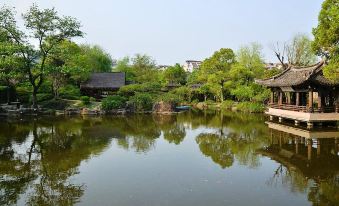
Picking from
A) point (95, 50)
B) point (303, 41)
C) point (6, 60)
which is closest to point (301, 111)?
point (303, 41)

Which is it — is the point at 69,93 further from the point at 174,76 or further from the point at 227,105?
the point at 174,76

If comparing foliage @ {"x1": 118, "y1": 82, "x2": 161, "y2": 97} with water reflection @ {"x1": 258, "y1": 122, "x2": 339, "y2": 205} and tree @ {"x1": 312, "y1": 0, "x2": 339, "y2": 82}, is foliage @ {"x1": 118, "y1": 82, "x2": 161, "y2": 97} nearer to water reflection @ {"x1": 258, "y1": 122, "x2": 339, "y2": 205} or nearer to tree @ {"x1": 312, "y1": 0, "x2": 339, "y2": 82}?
water reflection @ {"x1": 258, "y1": 122, "x2": 339, "y2": 205}

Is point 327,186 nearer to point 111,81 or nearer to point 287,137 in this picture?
point 287,137

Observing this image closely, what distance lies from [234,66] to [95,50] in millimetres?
31367

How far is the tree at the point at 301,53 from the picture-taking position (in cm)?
4644

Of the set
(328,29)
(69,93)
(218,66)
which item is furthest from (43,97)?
(328,29)

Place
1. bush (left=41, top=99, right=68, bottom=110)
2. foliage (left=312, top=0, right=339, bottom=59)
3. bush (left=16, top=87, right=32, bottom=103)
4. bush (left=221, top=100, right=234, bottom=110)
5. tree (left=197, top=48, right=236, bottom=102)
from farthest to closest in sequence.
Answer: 1. tree (left=197, top=48, right=236, bottom=102)
2. bush (left=221, top=100, right=234, bottom=110)
3. bush (left=16, top=87, right=32, bottom=103)
4. bush (left=41, top=99, right=68, bottom=110)
5. foliage (left=312, top=0, right=339, bottom=59)

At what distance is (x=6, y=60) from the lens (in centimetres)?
3275

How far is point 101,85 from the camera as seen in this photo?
1827 inches

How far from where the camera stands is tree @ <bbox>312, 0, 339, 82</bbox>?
21000 millimetres

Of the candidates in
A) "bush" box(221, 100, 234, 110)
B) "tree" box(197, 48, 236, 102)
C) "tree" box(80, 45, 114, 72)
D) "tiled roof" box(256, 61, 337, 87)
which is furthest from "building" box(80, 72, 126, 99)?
"tiled roof" box(256, 61, 337, 87)

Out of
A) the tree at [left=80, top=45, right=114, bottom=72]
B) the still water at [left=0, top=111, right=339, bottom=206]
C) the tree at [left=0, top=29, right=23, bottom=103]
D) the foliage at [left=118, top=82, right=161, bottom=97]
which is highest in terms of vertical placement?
the tree at [left=80, top=45, right=114, bottom=72]

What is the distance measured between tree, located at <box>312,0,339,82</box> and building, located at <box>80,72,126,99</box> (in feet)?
97.3

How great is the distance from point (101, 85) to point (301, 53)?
2838 cm
